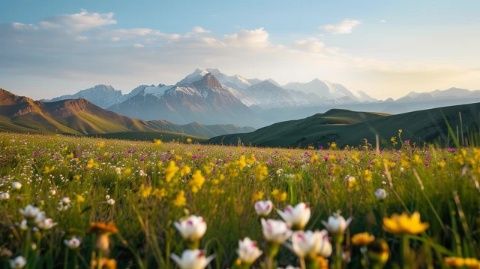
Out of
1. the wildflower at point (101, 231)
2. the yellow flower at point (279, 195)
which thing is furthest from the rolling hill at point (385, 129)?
the wildflower at point (101, 231)

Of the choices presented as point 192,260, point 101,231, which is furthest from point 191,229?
point 101,231

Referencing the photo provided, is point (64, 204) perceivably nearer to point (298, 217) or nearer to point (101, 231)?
point (101, 231)

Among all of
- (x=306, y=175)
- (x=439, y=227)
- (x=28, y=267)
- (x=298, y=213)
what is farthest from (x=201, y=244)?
(x=306, y=175)

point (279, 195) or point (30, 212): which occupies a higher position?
point (30, 212)

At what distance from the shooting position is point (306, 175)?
Answer: 8898 millimetres

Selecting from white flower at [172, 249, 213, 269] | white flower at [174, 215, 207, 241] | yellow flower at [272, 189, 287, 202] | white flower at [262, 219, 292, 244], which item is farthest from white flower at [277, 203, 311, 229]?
yellow flower at [272, 189, 287, 202]

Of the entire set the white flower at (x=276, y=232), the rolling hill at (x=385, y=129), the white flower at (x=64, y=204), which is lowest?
the rolling hill at (x=385, y=129)

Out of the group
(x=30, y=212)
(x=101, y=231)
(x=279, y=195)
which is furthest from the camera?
(x=279, y=195)

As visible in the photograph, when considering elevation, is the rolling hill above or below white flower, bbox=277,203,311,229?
below

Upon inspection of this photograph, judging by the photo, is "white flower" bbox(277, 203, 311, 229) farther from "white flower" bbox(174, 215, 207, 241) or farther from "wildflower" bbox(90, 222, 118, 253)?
"wildflower" bbox(90, 222, 118, 253)

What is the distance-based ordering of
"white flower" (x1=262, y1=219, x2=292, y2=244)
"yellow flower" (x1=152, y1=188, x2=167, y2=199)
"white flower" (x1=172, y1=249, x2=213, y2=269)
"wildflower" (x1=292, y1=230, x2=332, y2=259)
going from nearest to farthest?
"white flower" (x1=172, y1=249, x2=213, y2=269) < "wildflower" (x1=292, y1=230, x2=332, y2=259) < "white flower" (x1=262, y1=219, x2=292, y2=244) < "yellow flower" (x1=152, y1=188, x2=167, y2=199)

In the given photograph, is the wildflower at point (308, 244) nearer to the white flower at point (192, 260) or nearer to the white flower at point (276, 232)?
the white flower at point (276, 232)

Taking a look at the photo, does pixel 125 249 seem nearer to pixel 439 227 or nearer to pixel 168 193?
pixel 168 193

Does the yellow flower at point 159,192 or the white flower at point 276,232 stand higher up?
the white flower at point 276,232
